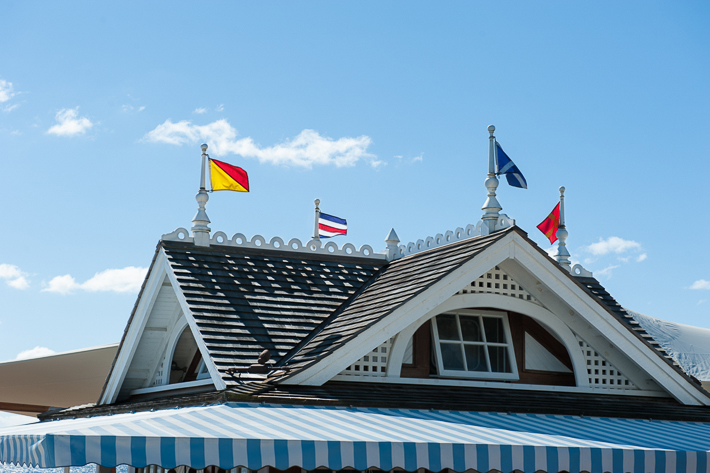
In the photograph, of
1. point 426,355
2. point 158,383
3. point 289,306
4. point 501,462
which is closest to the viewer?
point 501,462

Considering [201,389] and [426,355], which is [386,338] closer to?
[426,355]

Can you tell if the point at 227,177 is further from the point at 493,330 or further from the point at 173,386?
the point at 493,330

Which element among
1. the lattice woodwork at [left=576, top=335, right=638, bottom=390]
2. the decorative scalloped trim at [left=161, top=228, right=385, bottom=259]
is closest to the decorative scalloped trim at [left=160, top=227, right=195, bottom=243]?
the decorative scalloped trim at [left=161, top=228, right=385, bottom=259]

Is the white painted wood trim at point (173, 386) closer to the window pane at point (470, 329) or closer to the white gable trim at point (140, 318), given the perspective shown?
the white gable trim at point (140, 318)

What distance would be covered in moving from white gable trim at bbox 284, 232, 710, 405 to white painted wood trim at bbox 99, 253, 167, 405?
3.64 meters

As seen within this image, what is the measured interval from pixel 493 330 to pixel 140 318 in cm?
565

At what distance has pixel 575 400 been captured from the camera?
12.2 metres

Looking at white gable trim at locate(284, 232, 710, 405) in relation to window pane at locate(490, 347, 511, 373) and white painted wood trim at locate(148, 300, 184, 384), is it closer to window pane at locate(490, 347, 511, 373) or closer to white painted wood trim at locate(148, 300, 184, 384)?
window pane at locate(490, 347, 511, 373)

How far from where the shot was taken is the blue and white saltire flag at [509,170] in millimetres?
13844

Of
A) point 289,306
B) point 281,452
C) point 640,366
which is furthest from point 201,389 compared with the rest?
point 640,366

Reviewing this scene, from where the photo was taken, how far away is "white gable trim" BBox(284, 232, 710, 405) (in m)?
10.9

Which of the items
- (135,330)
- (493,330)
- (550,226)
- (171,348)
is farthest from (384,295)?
(550,226)

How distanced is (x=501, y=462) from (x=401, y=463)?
1123 mm

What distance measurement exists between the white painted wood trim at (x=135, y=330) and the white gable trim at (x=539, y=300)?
3.64 meters
